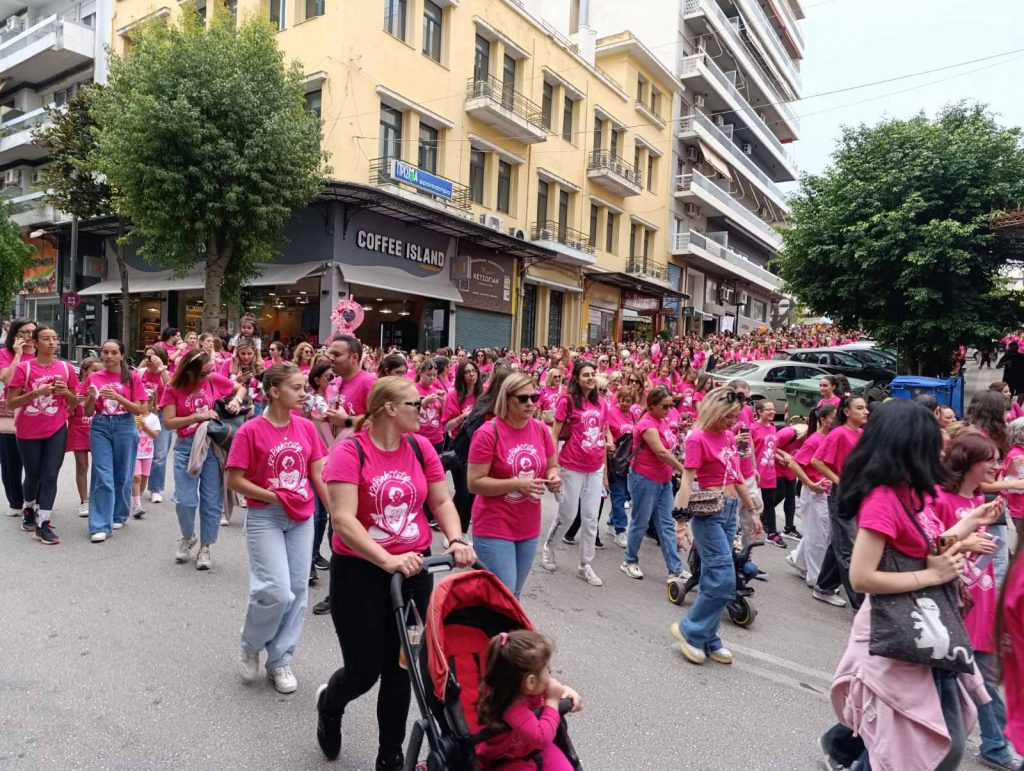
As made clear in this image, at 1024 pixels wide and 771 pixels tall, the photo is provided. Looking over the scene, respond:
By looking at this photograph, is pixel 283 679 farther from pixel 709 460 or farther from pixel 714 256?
pixel 714 256

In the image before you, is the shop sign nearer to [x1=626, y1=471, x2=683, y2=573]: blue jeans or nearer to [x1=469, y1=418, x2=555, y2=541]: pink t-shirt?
[x1=626, y1=471, x2=683, y2=573]: blue jeans

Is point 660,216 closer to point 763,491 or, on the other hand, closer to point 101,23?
point 101,23

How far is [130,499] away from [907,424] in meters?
6.86

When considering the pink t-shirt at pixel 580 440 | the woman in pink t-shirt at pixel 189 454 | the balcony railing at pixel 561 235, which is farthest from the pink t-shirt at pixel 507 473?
the balcony railing at pixel 561 235

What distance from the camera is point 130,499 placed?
6.70 m

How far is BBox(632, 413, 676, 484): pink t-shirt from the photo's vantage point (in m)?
5.89

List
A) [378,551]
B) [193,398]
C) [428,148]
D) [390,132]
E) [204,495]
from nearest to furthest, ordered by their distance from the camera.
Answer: [378,551] → [204,495] → [193,398] → [390,132] → [428,148]

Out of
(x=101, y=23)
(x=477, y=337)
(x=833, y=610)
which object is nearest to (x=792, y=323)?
(x=477, y=337)

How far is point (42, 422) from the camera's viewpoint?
5895 mm

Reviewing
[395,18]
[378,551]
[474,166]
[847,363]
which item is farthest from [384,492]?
[474,166]

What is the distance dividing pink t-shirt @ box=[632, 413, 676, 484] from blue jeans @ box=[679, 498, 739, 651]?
146 centimetres

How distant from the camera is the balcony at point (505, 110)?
73.3 feet

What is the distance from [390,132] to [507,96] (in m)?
5.90

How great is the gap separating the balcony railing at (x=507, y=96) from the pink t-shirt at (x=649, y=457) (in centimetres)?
1917
